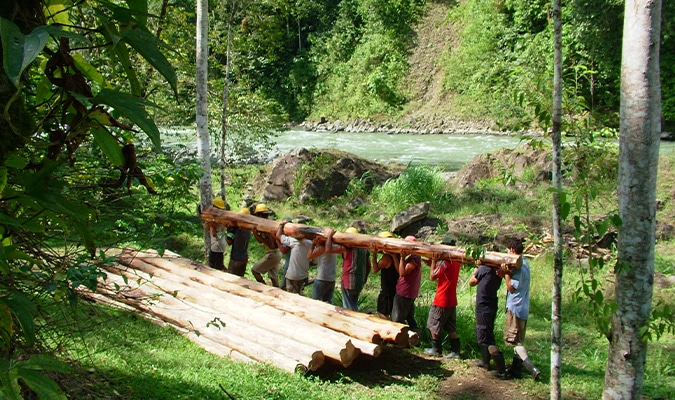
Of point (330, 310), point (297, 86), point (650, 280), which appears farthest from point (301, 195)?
point (297, 86)

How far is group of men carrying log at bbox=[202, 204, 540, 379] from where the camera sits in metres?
7.11

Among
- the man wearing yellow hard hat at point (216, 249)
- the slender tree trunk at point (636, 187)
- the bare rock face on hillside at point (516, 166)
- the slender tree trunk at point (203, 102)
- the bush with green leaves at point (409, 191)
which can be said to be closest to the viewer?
the slender tree trunk at point (636, 187)

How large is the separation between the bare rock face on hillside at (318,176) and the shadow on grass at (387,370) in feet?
26.6

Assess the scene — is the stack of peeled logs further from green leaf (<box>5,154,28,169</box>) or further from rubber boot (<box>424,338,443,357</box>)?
green leaf (<box>5,154,28,169</box>)

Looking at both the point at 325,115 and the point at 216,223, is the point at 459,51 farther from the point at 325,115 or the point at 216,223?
the point at 216,223

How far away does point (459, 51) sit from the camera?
113ft

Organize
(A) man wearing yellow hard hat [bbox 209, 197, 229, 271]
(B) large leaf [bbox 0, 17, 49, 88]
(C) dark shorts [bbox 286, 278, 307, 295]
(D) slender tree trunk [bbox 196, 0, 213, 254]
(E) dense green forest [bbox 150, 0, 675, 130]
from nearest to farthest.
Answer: (B) large leaf [bbox 0, 17, 49, 88], (C) dark shorts [bbox 286, 278, 307, 295], (A) man wearing yellow hard hat [bbox 209, 197, 229, 271], (D) slender tree trunk [bbox 196, 0, 213, 254], (E) dense green forest [bbox 150, 0, 675, 130]

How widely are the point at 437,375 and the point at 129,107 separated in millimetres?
6253

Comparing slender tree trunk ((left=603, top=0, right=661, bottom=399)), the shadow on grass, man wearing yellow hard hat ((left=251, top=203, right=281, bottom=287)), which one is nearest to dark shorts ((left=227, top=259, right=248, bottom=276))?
man wearing yellow hard hat ((left=251, top=203, right=281, bottom=287))

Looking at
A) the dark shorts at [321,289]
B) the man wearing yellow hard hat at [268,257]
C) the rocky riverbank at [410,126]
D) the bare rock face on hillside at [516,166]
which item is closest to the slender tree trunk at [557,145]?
the dark shorts at [321,289]

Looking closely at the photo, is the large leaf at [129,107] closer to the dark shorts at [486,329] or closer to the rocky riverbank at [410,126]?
the dark shorts at [486,329]

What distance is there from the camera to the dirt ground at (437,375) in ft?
21.8

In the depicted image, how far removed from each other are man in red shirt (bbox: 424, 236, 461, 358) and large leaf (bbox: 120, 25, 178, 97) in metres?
6.36

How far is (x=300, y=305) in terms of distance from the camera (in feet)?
25.4
